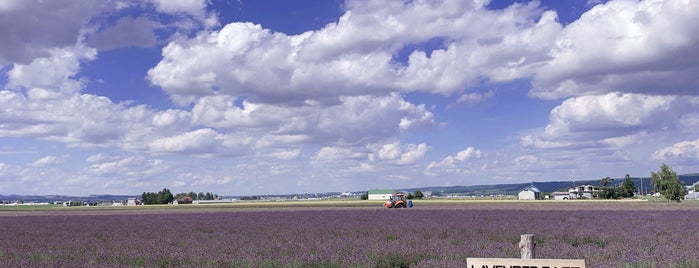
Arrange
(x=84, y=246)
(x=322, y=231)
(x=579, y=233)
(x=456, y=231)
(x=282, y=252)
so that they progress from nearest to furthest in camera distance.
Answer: (x=282, y=252) < (x=84, y=246) < (x=579, y=233) < (x=456, y=231) < (x=322, y=231)

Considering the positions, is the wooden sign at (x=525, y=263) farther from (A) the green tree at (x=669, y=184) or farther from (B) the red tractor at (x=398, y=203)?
(A) the green tree at (x=669, y=184)

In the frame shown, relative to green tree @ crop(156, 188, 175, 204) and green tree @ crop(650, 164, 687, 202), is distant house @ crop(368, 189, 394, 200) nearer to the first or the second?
green tree @ crop(156, 188, 175, 204)

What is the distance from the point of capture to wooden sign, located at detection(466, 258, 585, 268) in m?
4.19

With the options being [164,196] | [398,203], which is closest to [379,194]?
[164,196]

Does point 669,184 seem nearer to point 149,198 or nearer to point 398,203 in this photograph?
point 398,203

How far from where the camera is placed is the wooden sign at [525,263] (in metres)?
4.19

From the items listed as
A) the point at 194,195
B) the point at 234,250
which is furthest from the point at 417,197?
the point at 234,250

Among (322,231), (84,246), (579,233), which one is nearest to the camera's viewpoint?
(84,246)

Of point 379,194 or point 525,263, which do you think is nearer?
point 525,263

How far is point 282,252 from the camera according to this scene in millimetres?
10383

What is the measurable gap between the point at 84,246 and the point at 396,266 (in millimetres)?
6822

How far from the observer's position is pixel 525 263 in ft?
14.5

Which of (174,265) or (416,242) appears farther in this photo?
(416,242)

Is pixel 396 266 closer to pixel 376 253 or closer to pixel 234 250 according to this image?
pixel 376 253
